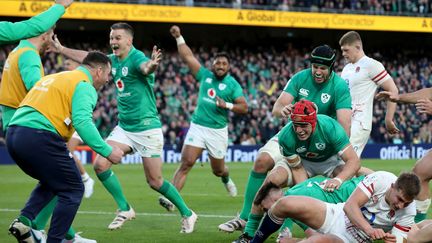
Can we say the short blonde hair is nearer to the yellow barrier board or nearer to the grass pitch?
the grass pitch

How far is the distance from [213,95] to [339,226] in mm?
7174

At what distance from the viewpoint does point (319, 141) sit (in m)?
9.20

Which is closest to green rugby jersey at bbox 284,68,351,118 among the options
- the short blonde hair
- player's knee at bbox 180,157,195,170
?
the short blonde hair

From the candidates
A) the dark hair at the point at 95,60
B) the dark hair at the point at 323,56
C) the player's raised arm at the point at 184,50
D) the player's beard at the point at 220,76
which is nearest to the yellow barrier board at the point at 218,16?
the player's beard at the point at 220,76

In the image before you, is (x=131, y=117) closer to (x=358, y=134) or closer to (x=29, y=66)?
(x=29, y=66)

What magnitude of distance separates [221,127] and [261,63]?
82.0 ft

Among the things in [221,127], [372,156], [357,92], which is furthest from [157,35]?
[357,92]

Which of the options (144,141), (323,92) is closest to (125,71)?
(144,141)

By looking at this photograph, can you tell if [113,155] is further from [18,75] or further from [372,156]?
[372,156]

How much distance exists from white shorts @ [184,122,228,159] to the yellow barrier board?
62.9 feet

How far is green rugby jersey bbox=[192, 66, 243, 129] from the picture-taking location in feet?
49.8

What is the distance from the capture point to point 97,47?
38.1 meters

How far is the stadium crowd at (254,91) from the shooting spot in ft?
102

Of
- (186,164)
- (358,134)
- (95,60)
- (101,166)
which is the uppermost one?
(95,60)
